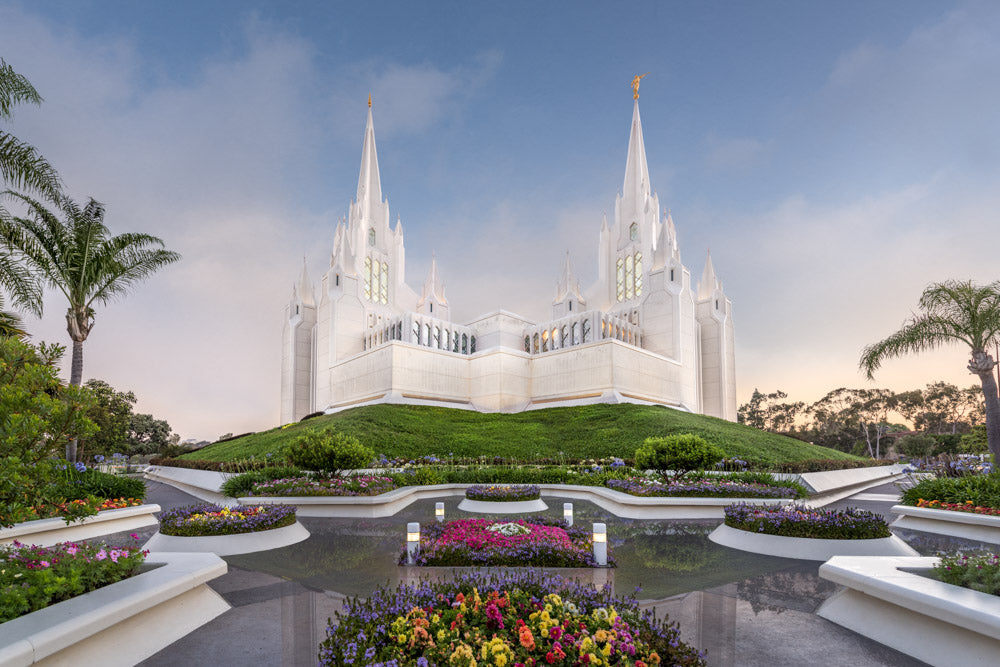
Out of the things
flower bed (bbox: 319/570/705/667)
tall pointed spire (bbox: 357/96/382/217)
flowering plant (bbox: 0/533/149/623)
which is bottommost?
flower bed (bbox: 319/570/705/667)

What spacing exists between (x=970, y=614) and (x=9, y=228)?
2211 centimetres

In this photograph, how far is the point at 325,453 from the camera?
15.0 metres

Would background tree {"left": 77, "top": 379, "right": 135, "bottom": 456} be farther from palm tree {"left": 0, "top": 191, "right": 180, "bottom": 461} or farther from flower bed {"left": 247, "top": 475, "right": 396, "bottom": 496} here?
flower bed {"left": 247, "top": 475, "right": 396, "bottom": 496}

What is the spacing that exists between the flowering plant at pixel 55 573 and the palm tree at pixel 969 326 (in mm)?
21884

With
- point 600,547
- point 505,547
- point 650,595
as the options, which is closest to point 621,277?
point 600,547

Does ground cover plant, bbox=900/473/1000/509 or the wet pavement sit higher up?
ground cover plant, bbox=900/473/1000/509

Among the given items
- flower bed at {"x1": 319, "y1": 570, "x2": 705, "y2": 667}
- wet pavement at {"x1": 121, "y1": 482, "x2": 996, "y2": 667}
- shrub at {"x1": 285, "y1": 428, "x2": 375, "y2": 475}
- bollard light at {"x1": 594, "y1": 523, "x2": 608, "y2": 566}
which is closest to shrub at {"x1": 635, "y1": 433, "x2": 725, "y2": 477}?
wet pavement at {"x1": 121, "y1": 482, "x2": 996, "y2": 667}

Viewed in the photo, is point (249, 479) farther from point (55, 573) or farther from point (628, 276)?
point (628, 276)

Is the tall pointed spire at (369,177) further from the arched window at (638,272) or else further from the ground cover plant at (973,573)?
the ground cover plant at (973,573)

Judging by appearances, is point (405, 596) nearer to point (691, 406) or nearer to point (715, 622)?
point (715, 622)

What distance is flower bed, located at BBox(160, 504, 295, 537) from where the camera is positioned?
873cm

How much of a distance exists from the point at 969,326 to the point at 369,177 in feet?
185

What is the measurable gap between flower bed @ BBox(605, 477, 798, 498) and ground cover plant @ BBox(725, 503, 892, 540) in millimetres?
4285

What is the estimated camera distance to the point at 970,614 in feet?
13.2
